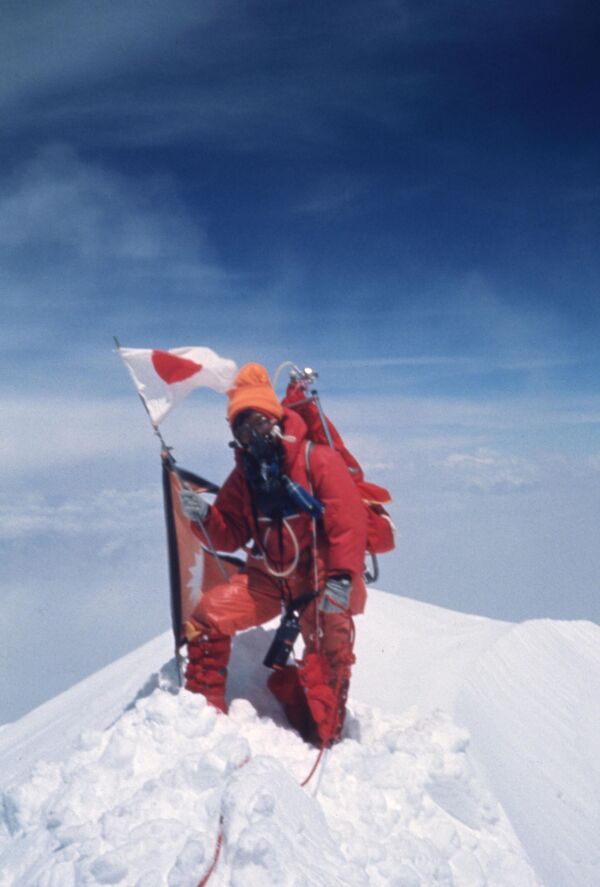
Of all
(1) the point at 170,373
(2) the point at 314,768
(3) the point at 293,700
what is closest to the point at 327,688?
(3) the point at 293,700

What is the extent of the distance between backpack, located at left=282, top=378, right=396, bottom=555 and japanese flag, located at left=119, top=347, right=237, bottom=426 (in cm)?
55

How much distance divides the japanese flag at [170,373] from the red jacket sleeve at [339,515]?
924 millimetres

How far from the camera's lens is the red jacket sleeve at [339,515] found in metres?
4.06

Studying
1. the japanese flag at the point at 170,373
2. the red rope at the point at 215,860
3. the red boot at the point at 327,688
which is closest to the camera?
the red rope at the point at 215,860

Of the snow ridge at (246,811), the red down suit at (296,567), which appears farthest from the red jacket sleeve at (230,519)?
the snow ridge at (246,811)

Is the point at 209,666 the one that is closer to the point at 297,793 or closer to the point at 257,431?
the point at 297,793

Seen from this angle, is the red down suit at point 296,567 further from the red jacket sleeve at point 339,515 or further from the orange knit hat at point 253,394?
the orange knit hat at point 253,394

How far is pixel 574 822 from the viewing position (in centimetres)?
394

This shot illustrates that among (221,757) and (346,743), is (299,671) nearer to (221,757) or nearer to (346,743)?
(346,743)

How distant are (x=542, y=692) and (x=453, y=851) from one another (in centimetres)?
313

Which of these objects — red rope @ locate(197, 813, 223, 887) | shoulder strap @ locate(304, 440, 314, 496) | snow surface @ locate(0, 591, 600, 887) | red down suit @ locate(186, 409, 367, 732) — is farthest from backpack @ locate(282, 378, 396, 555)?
red rope @ locate(197, 813, 223, 887)

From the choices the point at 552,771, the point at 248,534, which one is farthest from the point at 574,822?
the point at 248,534

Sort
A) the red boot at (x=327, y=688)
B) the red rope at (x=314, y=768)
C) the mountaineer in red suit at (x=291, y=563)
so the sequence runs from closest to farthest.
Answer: the red rope at (x=314, y=768) → the red boot at (x=327, y=688) → the mountaineer in red suit at (x=291, y=563)

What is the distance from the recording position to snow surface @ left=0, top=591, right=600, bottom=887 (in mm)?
2469
